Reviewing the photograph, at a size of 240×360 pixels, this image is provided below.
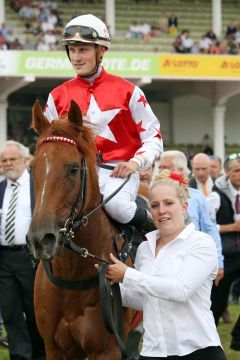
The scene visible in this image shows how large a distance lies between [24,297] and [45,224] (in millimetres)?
3355

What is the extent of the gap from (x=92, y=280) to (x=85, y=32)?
136 centimetres

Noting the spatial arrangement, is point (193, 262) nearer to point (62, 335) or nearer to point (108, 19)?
point (62, 335)

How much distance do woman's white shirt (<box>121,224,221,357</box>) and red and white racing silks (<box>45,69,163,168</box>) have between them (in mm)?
957

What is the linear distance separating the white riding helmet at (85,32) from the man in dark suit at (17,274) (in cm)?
252

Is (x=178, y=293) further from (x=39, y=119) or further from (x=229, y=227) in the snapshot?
(x=229, y=227)

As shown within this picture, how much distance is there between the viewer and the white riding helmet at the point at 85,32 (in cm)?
436

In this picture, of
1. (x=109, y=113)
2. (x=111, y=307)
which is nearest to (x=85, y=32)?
(x=109, y=113)

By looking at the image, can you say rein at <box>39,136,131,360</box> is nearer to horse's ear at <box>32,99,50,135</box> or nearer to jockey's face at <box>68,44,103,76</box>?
horse's ear at <box>32,99,50,135</box>

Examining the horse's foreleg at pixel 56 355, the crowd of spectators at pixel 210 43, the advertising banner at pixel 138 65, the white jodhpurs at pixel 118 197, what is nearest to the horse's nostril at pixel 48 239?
the white jodhpurs at pixel 118 197

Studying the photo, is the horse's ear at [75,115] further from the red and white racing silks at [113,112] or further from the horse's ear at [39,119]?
the red and white racing silks at [113,112]

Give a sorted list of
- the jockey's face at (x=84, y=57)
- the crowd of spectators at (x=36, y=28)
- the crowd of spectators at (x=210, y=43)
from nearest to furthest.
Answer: the jockey's face at (x=84, y=57), the crowd of spectators at (x=36, y=28), the crowd of spectators at (x=210, y=43)

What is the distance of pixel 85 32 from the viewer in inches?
172

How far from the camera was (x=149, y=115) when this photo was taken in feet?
15.0

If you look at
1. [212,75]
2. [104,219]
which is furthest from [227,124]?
[104,219]
